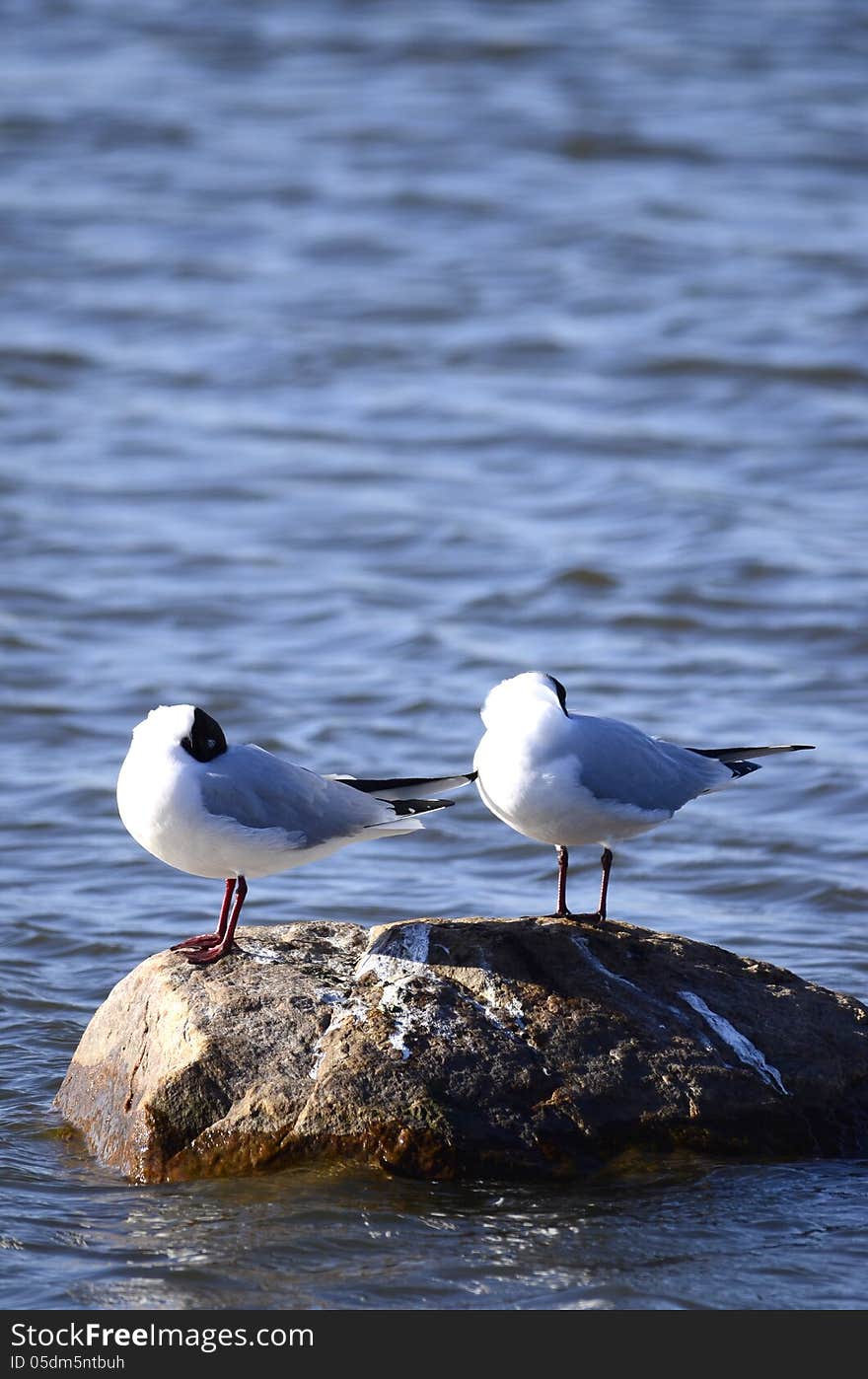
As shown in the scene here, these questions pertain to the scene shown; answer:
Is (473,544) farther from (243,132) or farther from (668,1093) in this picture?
(243,132)

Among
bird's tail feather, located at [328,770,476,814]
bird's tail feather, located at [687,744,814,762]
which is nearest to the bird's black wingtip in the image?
bird's tail feather, located at [328,770,476,814]

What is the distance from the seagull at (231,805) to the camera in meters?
5.91

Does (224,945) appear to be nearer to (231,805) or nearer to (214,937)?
(214,937)

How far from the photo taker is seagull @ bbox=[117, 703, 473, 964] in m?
5.91

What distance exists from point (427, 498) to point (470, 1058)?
905cm

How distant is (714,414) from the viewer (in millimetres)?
15906

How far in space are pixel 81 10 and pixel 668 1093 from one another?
76.5 ft

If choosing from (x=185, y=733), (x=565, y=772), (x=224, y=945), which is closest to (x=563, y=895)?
(x=565, y=772)

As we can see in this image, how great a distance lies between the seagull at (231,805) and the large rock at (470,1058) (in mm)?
357

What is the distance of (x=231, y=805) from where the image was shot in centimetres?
598

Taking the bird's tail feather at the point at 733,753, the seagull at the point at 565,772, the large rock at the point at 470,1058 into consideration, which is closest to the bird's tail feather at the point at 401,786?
the seagull at the point at 565,772

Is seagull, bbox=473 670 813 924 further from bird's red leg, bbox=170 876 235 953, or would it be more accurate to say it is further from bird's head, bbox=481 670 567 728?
bird's red leg, bbox=170 876 235 953

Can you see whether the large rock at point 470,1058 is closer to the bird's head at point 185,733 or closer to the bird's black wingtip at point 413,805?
the bird's black wingtip at point 413,805

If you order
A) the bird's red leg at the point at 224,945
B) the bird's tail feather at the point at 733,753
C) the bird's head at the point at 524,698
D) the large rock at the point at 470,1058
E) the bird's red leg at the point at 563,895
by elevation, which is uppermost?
the bird's head at the point at 524,698
